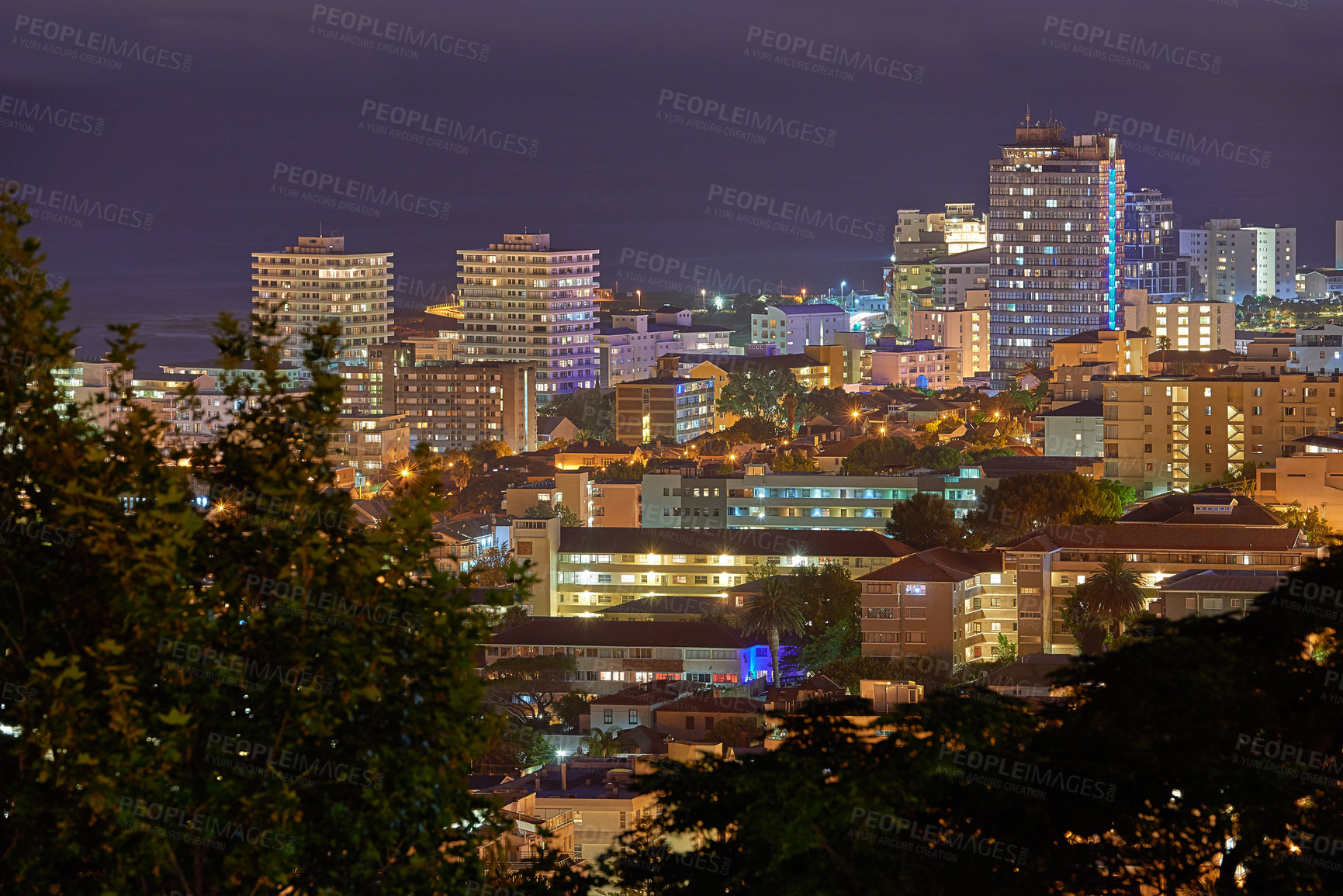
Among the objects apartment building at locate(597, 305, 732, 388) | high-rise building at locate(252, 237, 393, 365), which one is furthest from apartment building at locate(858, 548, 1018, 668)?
high-rise building at locate(252, 237, 393, 365)

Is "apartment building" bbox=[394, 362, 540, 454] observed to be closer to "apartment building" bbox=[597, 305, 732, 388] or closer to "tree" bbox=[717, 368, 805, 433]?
"tree" bbox=[717, 368, 805, 433]

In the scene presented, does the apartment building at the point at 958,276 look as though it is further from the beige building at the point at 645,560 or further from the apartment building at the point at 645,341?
the beige building at the point at 645,560

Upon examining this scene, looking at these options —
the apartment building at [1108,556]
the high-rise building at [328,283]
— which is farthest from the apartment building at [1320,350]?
the high-rise building at [328,283]

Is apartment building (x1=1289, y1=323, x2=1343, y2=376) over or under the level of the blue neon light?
under

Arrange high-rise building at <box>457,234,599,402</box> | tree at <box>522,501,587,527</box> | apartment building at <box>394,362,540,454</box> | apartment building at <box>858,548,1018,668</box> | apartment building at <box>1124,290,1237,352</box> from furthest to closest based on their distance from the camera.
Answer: high-rise building at <box>457,234,599,402</box>, apartment building at <box>1124,290,1237,352</box>, apartment building at <box>394,362,540,454</box>, tree at <box>522,501,587,527</box>, apartment building at <box>858,548,1018,668</box>

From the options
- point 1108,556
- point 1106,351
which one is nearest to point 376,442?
point 1106,351
